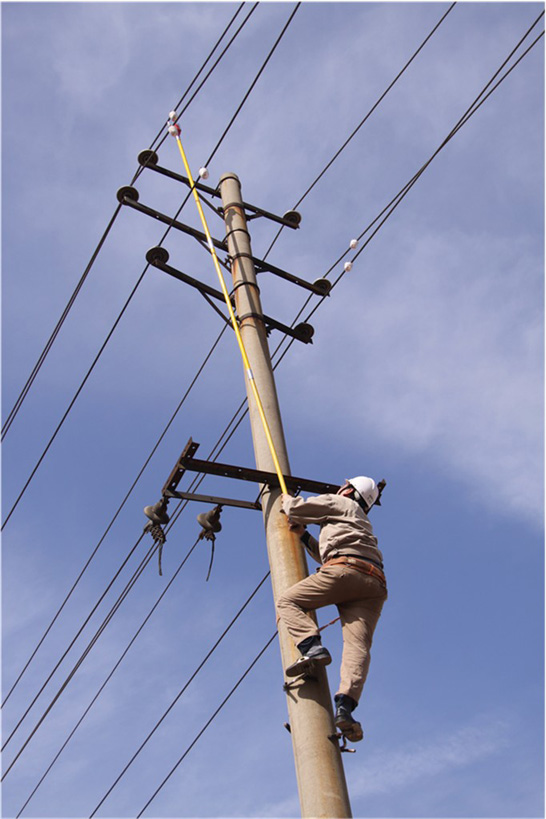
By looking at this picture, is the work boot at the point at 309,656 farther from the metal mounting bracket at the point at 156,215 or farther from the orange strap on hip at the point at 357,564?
the metal mounting bracket at the point at 156,215

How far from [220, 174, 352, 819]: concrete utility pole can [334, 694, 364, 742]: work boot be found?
0.06 metres

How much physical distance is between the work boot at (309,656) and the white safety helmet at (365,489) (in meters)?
1.22

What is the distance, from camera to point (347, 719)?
4547mm

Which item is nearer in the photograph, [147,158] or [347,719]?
[347,719]

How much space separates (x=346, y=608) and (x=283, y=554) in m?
0.48

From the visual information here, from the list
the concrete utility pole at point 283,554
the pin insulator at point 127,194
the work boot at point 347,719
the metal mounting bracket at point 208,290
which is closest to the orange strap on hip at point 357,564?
the concrete utility pole at point 283,554

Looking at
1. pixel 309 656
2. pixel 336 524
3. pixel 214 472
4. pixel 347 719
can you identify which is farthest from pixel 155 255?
pixel 347 719

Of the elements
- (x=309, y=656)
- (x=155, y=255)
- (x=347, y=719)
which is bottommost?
(x=347, y=719)

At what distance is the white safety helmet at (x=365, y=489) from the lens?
581 centimetres

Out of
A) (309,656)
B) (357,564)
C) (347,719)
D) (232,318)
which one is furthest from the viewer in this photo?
(232,318)

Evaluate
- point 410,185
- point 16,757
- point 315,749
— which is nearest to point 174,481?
point 315,749

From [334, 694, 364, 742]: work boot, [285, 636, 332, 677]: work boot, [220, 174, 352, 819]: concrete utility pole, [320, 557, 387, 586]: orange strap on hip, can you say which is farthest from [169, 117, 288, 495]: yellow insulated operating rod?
[334, 694, 364, 742]: work boot

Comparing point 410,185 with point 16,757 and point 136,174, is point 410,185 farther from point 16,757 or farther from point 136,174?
point 16,757

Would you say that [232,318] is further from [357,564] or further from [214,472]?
[357,564]
